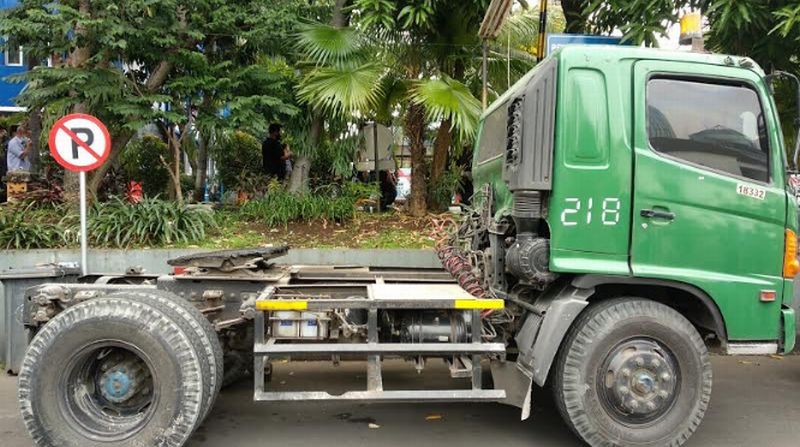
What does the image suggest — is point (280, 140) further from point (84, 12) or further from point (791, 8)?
point (791, 8)

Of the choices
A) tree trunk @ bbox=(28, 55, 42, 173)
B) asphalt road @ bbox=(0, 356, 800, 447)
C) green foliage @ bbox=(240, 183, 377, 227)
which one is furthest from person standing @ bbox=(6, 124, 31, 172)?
asphalt road @ bbox=(0, 356, 800, 447)

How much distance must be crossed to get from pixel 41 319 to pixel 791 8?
6.78m

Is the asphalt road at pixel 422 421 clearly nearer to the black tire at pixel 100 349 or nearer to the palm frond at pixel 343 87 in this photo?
the black tire at pixel 100 349

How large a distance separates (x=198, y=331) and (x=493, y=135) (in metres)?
2.93

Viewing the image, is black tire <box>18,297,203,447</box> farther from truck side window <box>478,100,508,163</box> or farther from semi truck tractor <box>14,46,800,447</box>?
truck side window <box>478,100,508,163</box>

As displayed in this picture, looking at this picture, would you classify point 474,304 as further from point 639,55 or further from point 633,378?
point 639,55

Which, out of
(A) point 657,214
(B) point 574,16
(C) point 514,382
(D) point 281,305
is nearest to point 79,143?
(D) point 281,305

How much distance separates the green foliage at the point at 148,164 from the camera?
1044 cm

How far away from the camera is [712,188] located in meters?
4.02

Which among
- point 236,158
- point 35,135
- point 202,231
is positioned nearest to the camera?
point 202,231

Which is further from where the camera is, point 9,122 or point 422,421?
point 9,122

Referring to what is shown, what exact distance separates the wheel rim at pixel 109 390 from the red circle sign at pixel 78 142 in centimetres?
263

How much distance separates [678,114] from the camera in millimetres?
4082

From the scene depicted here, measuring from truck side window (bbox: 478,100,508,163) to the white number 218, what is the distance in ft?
2.73
